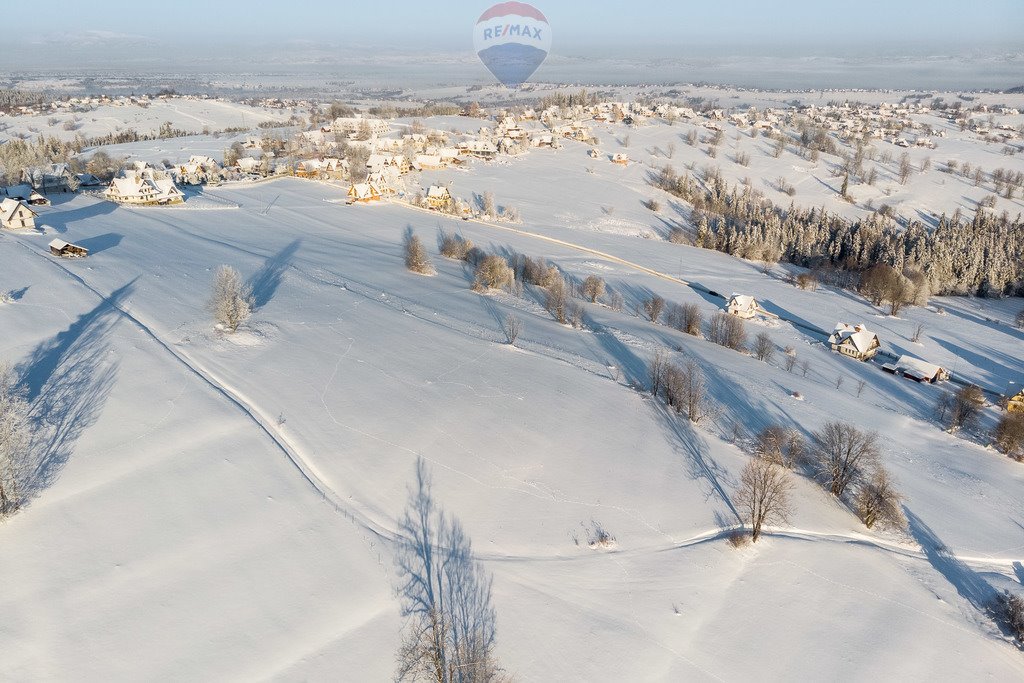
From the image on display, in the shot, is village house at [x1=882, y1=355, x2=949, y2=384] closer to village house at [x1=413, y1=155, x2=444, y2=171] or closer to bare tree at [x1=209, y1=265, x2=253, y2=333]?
bare tree at [x1=209, y1=265, x2=253, y2=333]

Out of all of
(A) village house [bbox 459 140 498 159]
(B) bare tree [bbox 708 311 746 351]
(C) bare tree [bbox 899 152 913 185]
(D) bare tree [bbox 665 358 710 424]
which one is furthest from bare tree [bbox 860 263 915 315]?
(C) bare tree [bbox 899 152 913 185]

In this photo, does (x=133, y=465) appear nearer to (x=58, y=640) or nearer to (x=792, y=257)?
(x=58, y=640)

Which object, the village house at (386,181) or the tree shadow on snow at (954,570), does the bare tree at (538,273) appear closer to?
the tree shadow on snow at (954,570)

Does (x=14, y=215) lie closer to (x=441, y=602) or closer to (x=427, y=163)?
(x=441, y=602)

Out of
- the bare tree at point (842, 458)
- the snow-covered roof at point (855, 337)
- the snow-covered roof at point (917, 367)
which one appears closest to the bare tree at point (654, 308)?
the snow-covered roof at point (855, 337)

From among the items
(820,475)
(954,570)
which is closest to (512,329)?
(820,475)

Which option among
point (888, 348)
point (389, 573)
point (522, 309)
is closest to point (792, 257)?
point (888, 348)
